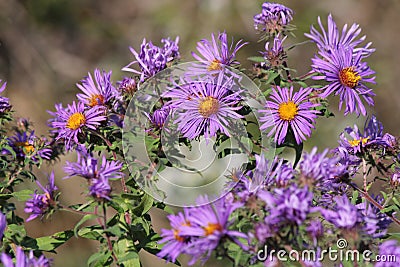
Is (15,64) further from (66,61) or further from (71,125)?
(71,125)

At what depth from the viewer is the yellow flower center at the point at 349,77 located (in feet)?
3.00

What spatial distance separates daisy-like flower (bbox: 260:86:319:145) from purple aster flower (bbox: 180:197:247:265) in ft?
0.85

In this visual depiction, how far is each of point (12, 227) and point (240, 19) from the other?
212cm

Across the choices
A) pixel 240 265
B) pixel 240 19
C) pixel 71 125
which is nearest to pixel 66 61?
pixel 240 19

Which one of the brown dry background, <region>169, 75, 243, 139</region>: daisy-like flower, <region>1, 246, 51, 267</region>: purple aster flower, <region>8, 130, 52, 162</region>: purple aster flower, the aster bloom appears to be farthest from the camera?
the brown dry background

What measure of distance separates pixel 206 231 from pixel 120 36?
2422 millimetres

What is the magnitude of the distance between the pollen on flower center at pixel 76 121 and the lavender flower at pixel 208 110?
15cm

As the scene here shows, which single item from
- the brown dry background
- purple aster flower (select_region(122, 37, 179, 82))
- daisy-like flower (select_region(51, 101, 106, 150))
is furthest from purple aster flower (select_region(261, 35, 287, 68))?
the brown dry background

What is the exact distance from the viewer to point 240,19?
2.85 meters

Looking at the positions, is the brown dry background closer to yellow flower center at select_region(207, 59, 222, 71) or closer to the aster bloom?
yellow flower center at select_region(207, 59, 222, 71)

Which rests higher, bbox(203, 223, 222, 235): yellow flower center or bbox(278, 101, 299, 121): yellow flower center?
bbox(278, 101, 299, 121): yellow flower center

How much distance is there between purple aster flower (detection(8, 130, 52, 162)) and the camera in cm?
108

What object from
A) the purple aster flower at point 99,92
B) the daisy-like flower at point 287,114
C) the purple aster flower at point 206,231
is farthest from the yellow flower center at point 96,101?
the purple aster flower at point 206,231

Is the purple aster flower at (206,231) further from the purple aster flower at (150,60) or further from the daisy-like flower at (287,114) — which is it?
the purple aster flower at (150,60)
